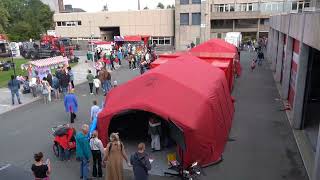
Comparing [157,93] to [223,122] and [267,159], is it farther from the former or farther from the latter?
[267,159]

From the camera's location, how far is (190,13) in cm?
4825

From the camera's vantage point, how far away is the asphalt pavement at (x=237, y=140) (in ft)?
30.3

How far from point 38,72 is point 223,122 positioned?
12288mm

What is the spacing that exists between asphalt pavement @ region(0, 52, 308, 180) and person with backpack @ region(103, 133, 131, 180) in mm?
1117

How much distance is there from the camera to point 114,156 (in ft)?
25.7

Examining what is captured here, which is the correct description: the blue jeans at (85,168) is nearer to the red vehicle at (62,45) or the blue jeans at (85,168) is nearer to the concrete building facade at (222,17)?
the red vehicle at (62,45)

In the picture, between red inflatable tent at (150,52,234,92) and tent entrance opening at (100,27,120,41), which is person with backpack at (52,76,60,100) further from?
tent entrance opening at (100,27,120,41)

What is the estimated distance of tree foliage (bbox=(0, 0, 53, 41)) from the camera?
61.1 metres

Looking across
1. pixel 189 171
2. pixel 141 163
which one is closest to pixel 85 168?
pixel 141 163

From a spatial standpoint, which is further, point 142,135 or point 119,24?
point 119,24

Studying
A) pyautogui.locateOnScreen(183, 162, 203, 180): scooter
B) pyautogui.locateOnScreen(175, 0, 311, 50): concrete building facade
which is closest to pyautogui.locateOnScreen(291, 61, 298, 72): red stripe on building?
pyautogui.locateOnScreen(183, 162, 203, 180): scooter

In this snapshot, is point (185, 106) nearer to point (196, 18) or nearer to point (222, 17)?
point (196, 18)

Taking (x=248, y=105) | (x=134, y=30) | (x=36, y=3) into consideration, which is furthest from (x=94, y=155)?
(x=36, y=3)

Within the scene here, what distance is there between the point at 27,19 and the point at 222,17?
41.1 metres
